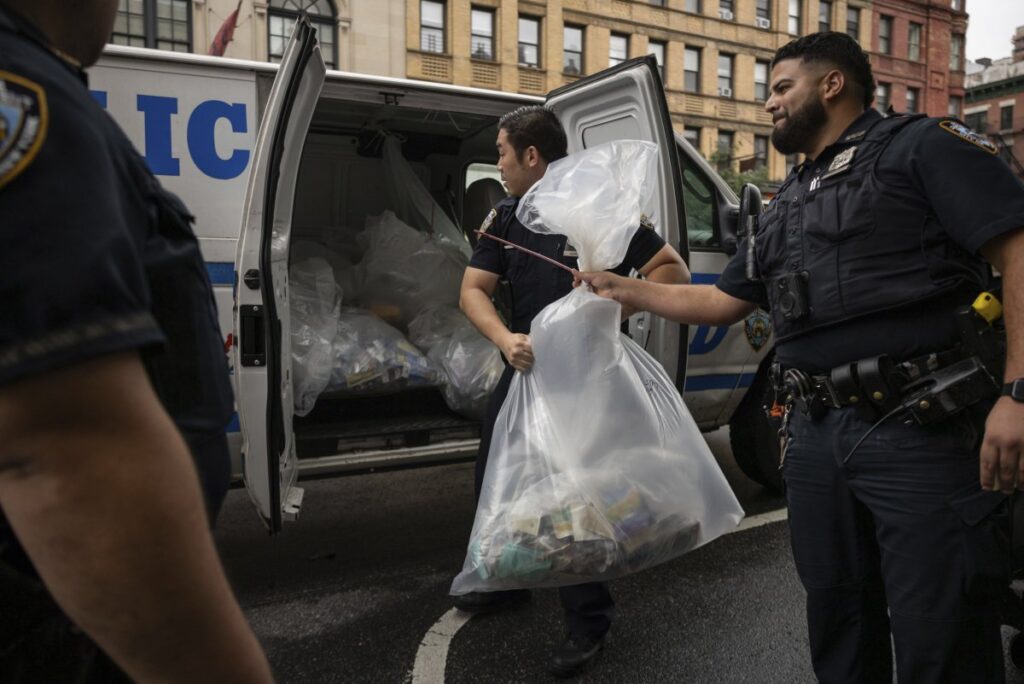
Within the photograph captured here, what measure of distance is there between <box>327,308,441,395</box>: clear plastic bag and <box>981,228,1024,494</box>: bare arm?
2700 mm

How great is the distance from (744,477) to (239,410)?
329 cm

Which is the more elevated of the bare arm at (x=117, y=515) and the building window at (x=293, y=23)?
the building window at (x=293, y=23)

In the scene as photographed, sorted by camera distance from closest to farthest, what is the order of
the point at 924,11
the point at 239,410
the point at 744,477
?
the point at 239,410 < the point at 744,477 < the point at 924,11

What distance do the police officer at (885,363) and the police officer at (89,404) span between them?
1.54 m

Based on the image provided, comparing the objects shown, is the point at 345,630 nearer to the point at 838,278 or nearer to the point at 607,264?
the point at 607,264

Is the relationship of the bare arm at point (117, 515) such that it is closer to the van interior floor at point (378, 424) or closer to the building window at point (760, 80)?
the van interior floor at point (378, 424)

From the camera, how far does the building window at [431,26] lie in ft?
61.8

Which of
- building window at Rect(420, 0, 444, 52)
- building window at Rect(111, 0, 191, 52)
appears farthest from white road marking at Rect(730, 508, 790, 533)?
building window at Rect(420, 0, 444, 52)

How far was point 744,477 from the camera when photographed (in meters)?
4.76

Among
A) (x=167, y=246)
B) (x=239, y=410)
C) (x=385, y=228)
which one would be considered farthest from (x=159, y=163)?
(x=167, y=246)

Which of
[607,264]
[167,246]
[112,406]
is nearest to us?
[112,406]

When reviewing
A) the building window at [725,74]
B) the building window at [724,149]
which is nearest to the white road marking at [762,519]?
the building window at [724,149]

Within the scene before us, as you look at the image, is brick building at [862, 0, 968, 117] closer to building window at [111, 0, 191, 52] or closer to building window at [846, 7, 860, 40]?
building window at [846, 7, 860, 40]

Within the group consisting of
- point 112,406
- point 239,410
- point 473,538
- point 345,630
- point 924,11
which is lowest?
point 345,630
